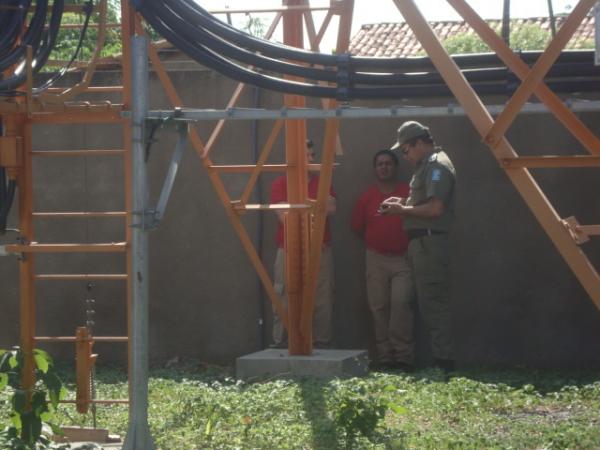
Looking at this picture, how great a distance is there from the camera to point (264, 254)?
11578 mm

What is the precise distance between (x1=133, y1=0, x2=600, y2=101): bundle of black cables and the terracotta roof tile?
2094 centimetres

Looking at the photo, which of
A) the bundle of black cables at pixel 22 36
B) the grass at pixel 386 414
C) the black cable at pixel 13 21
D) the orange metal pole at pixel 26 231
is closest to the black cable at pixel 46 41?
the bundle of black cables at pixel 22 36

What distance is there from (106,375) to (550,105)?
585 centimetres

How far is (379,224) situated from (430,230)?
979mm

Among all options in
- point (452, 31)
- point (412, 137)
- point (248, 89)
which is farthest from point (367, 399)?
point (452, 31)

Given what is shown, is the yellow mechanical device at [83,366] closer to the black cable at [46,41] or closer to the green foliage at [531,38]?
the black cable at [46,41]

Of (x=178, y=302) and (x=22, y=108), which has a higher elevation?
(x=22, y=108)

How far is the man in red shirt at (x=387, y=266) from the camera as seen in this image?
10.9 metres

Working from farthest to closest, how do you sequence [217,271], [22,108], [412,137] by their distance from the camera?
[217,271]
[412,137]
[22,108]

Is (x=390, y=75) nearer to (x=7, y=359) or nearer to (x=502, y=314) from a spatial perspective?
(x=7, y=359)

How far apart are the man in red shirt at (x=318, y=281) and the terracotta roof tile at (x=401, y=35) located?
54.7 feet

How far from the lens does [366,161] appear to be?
11.3 metres

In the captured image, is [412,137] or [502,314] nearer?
[412,137]

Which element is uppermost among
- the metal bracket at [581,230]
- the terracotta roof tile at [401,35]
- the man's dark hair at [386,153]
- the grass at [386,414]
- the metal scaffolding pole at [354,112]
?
the terracotta roof tile at [401,35]
